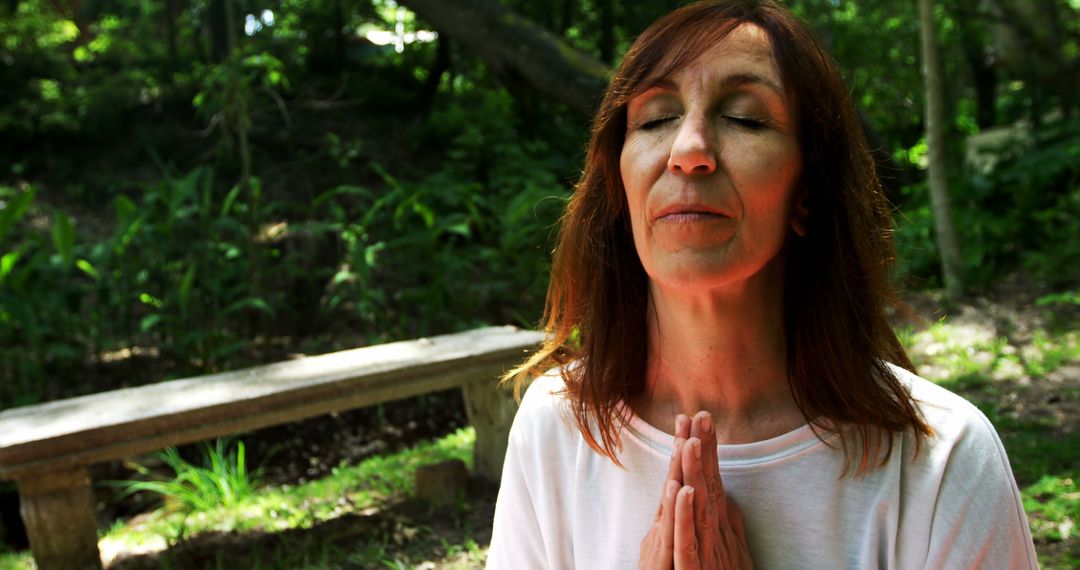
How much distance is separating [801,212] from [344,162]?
6.96 meters

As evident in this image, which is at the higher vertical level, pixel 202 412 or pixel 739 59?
pixel 739 59

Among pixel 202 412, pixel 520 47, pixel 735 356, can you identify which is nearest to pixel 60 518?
pixel 202 412

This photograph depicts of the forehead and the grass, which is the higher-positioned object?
the forehead

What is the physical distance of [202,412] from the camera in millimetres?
3641

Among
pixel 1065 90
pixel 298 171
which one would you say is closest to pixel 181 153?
pixel 298 171

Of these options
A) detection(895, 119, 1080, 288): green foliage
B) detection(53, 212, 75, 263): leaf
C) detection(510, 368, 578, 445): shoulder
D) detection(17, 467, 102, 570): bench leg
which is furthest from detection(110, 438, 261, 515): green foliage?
detection(895, 119, 1080, 288): green foliage

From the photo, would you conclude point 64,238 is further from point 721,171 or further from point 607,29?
point 607,29

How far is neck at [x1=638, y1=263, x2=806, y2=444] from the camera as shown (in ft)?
4.21

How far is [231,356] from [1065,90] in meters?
7.19

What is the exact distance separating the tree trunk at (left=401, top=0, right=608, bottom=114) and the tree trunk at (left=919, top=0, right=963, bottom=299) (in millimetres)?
1962

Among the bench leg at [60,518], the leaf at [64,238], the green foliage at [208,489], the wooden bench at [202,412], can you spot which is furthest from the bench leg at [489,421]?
the leaf at [64,238]

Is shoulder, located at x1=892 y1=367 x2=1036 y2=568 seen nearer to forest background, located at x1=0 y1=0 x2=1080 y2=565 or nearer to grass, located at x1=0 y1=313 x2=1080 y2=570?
grass, located at x1=0 y1=313 x2=1080 y2=570

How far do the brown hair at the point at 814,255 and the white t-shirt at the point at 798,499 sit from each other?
0.10 ft

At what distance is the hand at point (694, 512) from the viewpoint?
113cm
